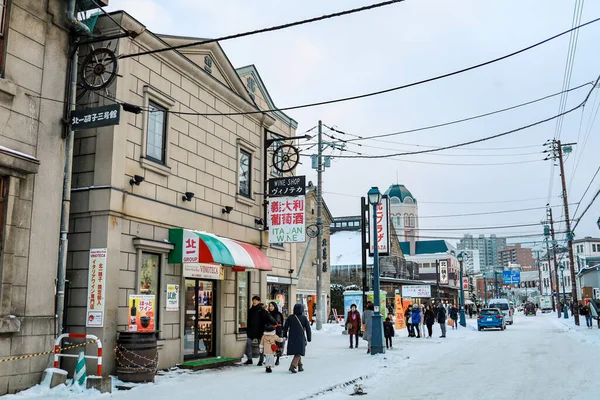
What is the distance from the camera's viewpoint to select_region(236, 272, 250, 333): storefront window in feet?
56.6

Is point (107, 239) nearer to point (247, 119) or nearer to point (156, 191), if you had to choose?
point (156, 191)

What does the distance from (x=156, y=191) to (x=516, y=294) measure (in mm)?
150567

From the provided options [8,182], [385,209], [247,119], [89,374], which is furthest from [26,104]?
[385,209]

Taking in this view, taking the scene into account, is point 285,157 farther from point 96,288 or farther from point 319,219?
point 319,219

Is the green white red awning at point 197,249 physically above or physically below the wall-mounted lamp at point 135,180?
below

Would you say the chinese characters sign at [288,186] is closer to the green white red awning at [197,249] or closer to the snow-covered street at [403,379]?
the green white red awning at [197,249]

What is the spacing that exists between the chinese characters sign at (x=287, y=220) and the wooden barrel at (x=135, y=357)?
6794 mm

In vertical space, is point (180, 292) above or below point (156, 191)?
below

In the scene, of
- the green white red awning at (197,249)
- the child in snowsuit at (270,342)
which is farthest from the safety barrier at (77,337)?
the child in snowsuit at (270,342)

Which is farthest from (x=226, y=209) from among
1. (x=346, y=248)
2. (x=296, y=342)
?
(x=346, y=248)

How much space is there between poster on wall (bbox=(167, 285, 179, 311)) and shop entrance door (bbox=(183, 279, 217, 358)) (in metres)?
0.62

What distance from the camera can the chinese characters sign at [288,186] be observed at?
57.9 feet

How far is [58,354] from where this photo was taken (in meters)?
10.7

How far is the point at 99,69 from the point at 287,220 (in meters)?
7.83
